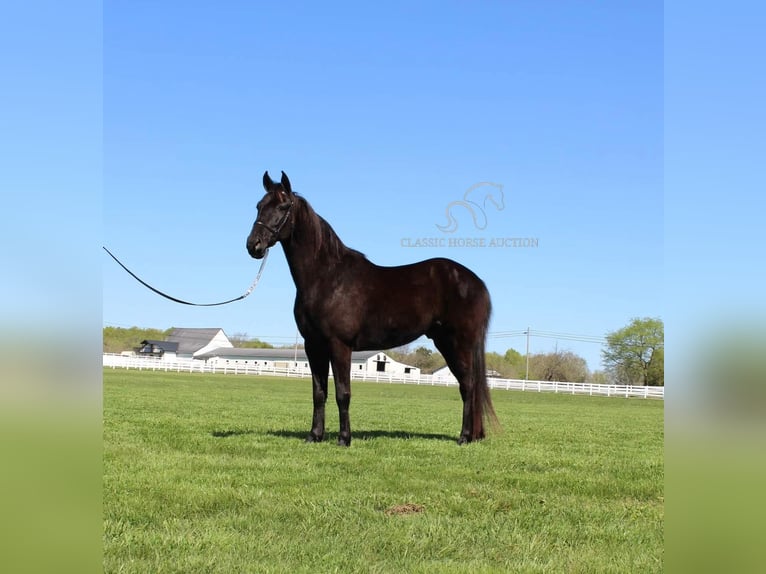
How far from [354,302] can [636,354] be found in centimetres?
6252

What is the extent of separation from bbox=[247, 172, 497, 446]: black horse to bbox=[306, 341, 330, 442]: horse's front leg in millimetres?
14

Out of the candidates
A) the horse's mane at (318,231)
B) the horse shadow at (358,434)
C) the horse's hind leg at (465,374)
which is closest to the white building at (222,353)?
the horse shadow at (358,434)

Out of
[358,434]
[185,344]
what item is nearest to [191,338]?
[185,344]

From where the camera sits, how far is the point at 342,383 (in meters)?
9.14

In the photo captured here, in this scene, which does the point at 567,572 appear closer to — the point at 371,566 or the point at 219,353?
the point at 371,566

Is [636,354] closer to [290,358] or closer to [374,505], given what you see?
[290,358]

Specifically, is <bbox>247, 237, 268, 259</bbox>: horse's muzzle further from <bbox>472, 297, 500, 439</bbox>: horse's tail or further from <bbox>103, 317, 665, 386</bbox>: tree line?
<bbox>103, 317, 665, 386</bbox>: tree line

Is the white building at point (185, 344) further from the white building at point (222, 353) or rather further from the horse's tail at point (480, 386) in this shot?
the horse's tail at point (480, 386)

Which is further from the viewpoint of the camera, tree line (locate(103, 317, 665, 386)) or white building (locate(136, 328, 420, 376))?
white building (locate(136, 328, 420, 376))

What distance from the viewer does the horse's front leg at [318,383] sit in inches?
371

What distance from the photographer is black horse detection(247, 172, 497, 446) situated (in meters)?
9.05

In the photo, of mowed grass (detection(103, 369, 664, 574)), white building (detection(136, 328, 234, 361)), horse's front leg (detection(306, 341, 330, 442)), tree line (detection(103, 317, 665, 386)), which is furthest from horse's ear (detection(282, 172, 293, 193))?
white building (detection(136, 328, 234, 361))

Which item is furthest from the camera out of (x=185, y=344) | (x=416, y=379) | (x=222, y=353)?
(x=185, y=344)
